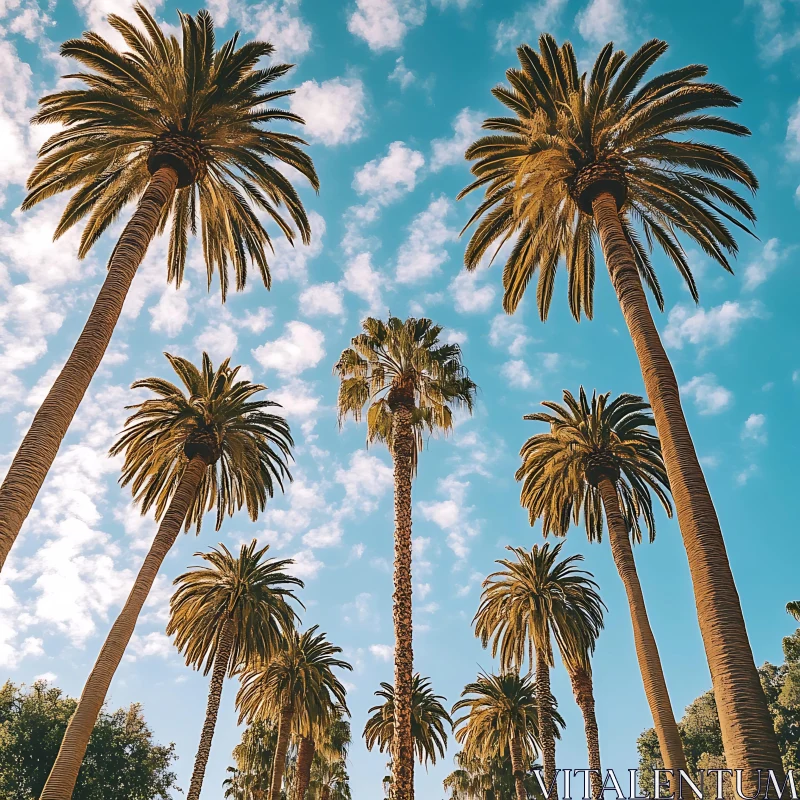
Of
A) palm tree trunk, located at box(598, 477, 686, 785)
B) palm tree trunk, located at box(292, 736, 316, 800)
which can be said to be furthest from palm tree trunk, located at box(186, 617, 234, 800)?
palm tree trunk, located at box(598, 477, 686, 785)

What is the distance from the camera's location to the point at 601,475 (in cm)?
2698

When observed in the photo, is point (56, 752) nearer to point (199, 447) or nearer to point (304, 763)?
point (304, 763)

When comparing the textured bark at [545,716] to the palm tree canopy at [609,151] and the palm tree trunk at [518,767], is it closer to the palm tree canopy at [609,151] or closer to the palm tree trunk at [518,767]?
the palm tree trunk at [518,767]

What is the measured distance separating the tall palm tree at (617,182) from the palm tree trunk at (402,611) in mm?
6930

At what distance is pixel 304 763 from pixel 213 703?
1356cm

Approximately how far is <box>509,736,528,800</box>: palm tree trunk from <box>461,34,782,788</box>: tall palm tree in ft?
96.8

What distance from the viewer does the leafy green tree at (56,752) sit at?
3722 centimetres

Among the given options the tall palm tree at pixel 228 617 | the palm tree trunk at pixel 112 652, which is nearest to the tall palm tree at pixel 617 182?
the palm tree trunk at pixel 112 652

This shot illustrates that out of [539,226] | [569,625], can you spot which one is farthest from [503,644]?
[539,226]

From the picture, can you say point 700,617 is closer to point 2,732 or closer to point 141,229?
point 141,229

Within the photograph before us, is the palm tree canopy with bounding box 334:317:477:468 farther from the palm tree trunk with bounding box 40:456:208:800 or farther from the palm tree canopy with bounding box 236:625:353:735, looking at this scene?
the palm tree canopy with bounding box 236:625:353:735

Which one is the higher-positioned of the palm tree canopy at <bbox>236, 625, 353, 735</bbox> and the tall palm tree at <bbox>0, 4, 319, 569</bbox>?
the tall palm tree at <bbox>0, 4, 319, 569</bbox>

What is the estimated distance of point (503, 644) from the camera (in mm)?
34938

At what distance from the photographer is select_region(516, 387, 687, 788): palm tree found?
83.0 feet
